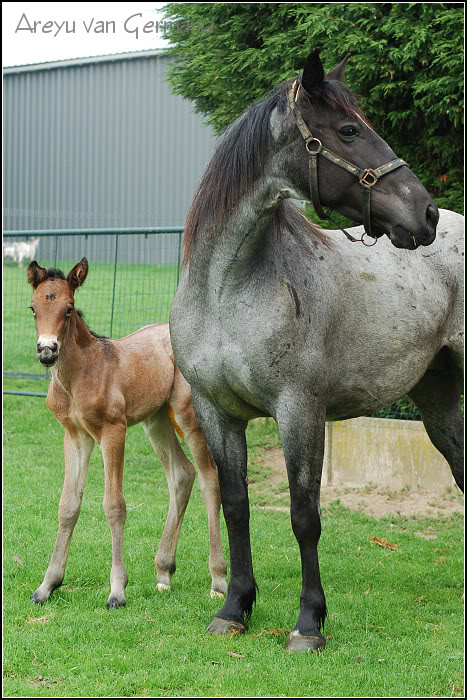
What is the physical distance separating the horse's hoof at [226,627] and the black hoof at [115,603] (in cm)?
60

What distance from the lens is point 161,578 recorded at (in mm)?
4922

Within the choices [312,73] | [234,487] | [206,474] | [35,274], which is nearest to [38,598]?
[206,474]

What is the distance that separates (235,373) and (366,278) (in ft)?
3.29

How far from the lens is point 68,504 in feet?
15.5

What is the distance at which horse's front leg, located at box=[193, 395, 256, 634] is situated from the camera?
424 centimetres

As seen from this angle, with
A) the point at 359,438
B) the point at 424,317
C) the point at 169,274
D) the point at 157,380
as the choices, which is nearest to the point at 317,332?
the point at 424,317

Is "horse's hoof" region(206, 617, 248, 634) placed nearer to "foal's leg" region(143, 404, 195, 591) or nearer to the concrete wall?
"foal's leg" region(143, 404, 195, 591)

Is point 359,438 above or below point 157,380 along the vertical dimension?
below

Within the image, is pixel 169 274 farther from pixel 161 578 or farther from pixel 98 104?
pixel 98 104

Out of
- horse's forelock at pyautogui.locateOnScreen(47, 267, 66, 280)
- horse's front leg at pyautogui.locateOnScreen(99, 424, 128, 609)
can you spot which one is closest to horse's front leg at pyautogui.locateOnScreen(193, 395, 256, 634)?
horse's front leg at pyautogui.locateOnScreen(99, 424, 128, 609)

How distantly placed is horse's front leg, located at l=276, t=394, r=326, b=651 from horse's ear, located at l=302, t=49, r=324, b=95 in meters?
1.47

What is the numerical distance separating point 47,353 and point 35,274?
0.53 m

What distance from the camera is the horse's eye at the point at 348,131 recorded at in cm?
372

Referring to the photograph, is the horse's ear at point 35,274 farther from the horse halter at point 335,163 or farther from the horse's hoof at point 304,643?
the horse's hoof at point 304,643
